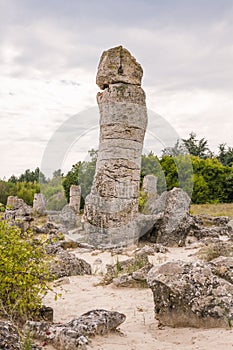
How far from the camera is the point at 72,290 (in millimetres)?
6723

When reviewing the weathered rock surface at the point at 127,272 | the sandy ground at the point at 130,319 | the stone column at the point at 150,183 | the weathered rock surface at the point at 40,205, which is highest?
the stone column at the point at 150,183

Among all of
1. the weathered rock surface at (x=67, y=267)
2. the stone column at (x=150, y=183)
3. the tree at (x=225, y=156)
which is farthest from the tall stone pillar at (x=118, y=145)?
the tree at (x=225, y=156)

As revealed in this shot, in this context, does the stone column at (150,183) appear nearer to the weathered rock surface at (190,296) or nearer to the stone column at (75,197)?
the stone column at (75,197)

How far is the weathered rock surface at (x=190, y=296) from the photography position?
4277 millimetres

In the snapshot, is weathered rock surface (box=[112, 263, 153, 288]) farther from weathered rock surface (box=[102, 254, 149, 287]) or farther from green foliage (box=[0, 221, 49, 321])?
green foliage (box=[0, 221, 49, 321])

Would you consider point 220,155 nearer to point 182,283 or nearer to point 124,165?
point 124,165

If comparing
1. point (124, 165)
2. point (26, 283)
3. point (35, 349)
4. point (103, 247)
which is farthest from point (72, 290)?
point (124, 165)

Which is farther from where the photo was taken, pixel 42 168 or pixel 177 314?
pixel 42 168

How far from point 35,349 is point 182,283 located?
5.67 feet

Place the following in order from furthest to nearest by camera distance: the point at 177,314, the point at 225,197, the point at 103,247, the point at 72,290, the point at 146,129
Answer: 1. the point at 225,197
2. the point at 146,129
3. the point at 103,247
4. the point at 72,290
5. the point at 177,314

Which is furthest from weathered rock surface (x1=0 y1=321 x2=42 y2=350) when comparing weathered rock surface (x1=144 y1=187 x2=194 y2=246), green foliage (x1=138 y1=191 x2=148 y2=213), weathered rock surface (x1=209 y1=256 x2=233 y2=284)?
green foliage (x1=138 y1=191 x2=148 y2=213)

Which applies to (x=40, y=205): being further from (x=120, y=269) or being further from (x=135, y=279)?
(x=135, y=279)

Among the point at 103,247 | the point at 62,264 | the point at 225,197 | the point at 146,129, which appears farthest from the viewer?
the point at 225,197

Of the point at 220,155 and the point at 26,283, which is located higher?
the point at 220,155
